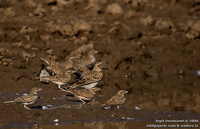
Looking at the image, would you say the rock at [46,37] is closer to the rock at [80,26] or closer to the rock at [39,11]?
the rock at [80,26]

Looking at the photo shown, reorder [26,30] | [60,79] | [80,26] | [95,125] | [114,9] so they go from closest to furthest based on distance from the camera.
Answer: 1. [95,125]
2. [60,79]
3. [26,30]
4. [80,26]
5. [114,9]

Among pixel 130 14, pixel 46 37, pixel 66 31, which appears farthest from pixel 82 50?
pixel 130 14

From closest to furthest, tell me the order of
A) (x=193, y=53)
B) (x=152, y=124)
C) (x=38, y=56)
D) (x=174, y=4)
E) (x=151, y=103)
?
(x=152, y=124) → (x=151, y=103) → (x=38, y=56) → (x=193, y=53) → (x=174, y=4)

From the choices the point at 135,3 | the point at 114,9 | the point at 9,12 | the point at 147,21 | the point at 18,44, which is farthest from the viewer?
the point at 135,3

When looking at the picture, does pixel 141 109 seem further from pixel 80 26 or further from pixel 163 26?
pixel 163 26

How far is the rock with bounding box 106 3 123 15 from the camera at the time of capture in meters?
22.9

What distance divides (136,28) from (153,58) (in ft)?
8.83

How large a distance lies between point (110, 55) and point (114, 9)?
5.77 m

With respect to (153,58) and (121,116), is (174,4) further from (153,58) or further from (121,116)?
(121,116)

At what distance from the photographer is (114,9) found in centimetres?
2303

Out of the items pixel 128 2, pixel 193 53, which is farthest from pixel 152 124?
pixel 128 2

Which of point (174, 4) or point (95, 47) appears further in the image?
point (174, 4)

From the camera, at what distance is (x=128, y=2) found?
2448 centimetres

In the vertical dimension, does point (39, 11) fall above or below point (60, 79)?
above
